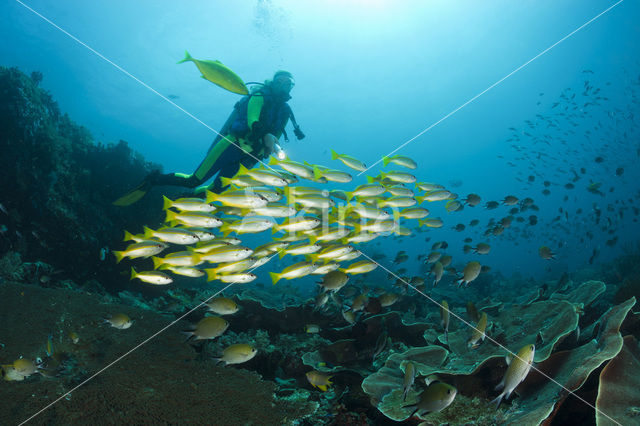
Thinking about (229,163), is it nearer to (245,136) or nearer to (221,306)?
(245,136)

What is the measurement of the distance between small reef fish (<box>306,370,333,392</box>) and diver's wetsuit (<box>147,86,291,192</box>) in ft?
14.9

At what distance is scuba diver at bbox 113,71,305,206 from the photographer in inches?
268

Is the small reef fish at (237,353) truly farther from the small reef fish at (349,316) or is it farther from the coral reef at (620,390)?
the coral reef at (620,390)

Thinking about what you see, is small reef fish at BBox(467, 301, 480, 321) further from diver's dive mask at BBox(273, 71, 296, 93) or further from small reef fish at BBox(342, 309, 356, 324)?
diver's dive mask at BBox(273, 71, 296, 93)

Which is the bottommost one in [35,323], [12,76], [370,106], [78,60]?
[35,323]

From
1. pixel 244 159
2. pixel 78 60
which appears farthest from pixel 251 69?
pixel 244 159

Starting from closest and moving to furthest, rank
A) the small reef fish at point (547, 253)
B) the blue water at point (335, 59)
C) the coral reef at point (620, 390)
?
the coral reef at point (620, 390), the small reef fish at point (547, 253), the blue water at point (335, 59)

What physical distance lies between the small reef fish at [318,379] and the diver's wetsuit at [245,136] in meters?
4.54

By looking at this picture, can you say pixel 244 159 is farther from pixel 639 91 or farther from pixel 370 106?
pixel 639 91

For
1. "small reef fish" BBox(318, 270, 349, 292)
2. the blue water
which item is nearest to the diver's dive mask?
"small reef fish" BBox(318, 270, 349, 292)

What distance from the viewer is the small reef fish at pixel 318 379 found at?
3.47 m

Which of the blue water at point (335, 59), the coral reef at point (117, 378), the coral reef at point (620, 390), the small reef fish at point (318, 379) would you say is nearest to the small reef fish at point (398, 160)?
the small reef fish at point (318, 379)

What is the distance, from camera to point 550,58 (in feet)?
163

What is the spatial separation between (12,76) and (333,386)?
13448mm
